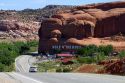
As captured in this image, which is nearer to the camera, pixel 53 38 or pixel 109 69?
pixel 109 69

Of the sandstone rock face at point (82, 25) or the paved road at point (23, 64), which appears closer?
the paved road at point (23, 64)

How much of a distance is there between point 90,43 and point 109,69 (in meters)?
118

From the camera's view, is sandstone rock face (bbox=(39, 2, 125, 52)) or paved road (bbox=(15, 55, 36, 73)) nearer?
paved road (bbox=(15, 55, 36, 73))

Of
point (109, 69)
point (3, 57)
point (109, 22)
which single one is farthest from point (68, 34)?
point (109, 69)

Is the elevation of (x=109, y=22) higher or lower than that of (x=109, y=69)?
lower

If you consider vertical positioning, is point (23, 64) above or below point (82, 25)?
below

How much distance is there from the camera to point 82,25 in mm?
174125

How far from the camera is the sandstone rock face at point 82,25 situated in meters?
174

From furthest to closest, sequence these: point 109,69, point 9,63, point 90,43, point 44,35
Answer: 1. point 44,35
2. point 90,43
3. point 9,63
4. point 109,69

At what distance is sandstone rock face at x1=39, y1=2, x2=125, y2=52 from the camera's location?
573 ft

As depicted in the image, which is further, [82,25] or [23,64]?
[82,25]

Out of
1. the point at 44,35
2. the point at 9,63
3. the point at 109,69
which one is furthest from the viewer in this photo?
the point at 44,35

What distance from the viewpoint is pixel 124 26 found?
179 metres

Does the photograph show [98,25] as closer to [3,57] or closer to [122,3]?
[122,3]
